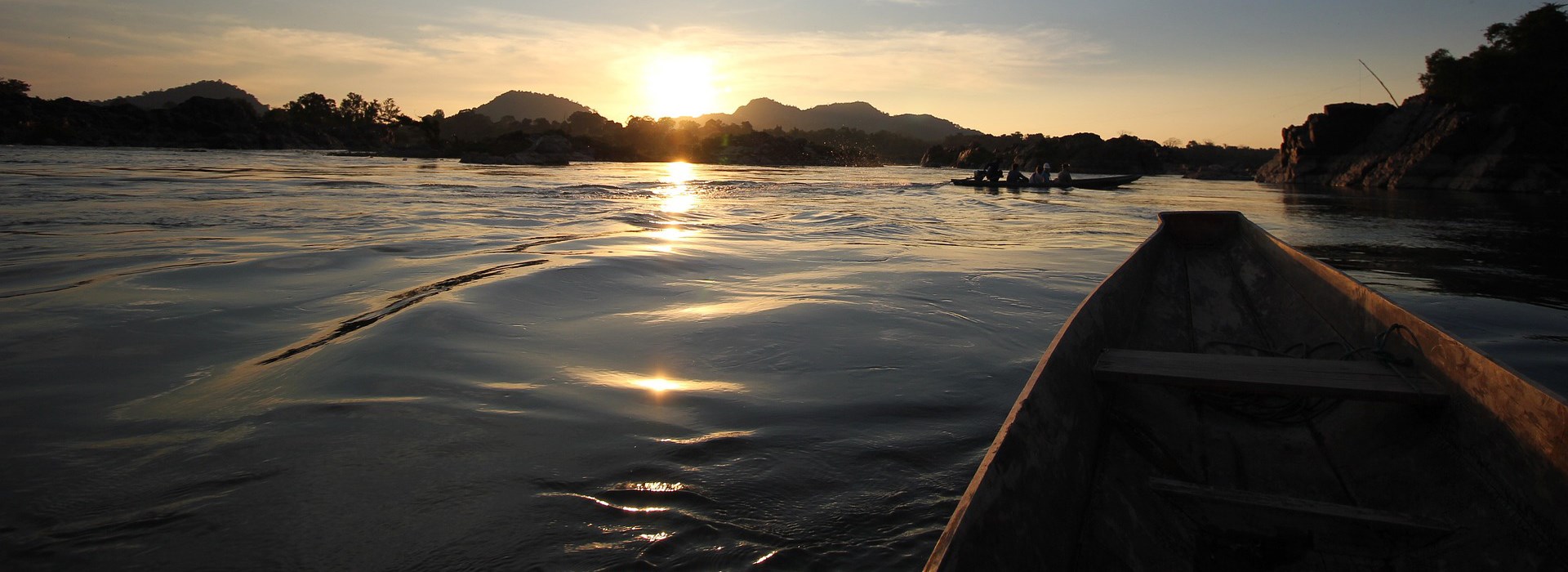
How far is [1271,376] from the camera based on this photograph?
232 centimetres

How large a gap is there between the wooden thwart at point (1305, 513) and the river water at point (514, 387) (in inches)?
31.6

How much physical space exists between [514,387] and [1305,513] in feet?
10.7

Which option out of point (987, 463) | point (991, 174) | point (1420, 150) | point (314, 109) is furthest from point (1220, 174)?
point (314, 109)

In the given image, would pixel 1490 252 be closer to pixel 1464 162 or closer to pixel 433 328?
pixel 433 328

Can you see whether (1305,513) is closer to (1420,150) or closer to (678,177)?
(678,177)

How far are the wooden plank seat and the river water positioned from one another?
80 cm

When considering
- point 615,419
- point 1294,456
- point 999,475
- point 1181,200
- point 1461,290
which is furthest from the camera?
point 1181,200

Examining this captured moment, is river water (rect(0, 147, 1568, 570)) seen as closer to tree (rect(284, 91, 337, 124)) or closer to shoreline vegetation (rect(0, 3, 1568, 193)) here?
shoreline vegetation (rect(0, 3, 1568, 193))

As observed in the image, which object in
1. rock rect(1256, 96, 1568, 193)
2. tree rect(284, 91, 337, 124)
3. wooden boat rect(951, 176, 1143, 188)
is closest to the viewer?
wooden boat rect(951, 176, 1143, 188)

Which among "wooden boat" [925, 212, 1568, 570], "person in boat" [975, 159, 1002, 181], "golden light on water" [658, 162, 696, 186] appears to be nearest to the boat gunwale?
"wooden boat" [925, 212, 1568, 570]

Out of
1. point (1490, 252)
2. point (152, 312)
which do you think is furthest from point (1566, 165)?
point (152, 312)

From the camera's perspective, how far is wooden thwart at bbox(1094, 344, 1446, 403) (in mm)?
2164

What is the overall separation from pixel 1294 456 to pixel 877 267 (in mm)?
5688

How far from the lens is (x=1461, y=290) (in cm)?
714
